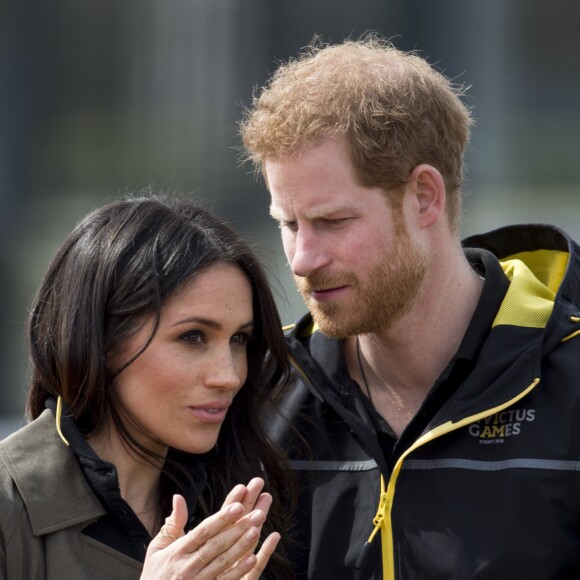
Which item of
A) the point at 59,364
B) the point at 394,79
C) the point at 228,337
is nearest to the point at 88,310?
the point at 59,364

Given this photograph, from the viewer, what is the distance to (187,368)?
253 centimetres

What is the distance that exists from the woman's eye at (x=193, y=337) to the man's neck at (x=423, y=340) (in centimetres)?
55

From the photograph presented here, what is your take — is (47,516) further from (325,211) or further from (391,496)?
(325,211)

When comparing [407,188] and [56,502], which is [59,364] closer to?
[56,502]

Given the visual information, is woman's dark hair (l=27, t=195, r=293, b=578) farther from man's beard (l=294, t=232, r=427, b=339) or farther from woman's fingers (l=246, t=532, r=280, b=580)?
woman's fingers (l=246, t=532, r=280, b=580)

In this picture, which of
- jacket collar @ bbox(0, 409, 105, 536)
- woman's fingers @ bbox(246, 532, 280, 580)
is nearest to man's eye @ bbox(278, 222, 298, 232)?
jacket collar @ bbox(0, 409, 105, 536)

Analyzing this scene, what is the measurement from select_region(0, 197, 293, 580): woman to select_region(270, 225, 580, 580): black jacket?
0.17 meters

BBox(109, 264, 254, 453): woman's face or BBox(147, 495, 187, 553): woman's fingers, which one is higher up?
BBox(109, 264, 254, 453): woman's face

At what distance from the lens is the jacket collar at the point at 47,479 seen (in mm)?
2357

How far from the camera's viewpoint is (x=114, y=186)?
15.0 feet

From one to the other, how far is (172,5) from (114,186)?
27.9 inches

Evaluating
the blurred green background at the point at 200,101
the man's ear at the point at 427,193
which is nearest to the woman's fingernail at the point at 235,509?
the man's ear at the point at 427,193

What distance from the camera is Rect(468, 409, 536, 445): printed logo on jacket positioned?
2713 millimetres

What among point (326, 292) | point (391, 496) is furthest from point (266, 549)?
point (326, 292)
